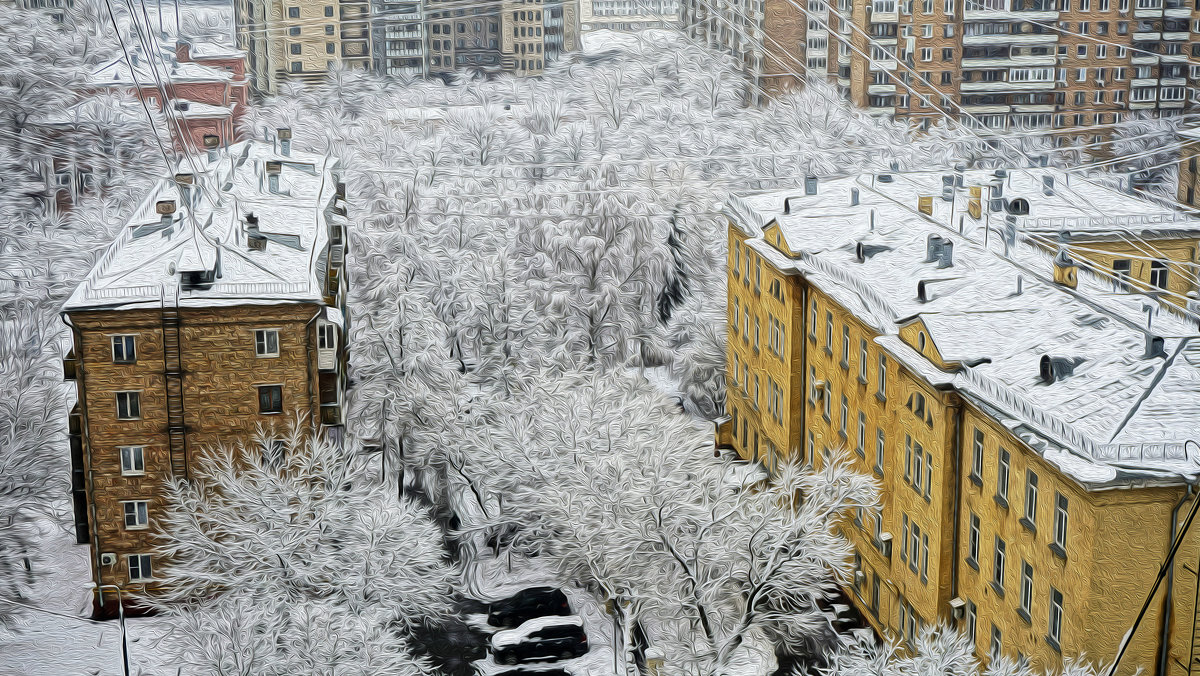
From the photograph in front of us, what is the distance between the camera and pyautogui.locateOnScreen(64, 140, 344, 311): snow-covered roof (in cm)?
2145

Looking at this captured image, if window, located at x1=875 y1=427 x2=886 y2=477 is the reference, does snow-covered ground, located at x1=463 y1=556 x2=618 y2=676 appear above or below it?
below

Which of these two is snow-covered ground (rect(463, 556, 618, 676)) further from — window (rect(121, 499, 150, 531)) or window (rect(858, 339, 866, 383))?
window (rect(858, 339, 866, 383))

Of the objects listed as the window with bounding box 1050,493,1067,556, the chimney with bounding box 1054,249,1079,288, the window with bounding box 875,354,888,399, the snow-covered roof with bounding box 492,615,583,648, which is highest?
the chimney with bounding box 1054,249,1079,288

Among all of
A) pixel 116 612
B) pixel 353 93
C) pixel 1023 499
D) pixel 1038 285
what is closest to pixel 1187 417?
pixel 1023 499

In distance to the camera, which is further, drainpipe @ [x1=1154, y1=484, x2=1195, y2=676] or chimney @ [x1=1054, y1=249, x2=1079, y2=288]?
chimney @ [x1=1054, y1=249, x2=1079, y2=288]

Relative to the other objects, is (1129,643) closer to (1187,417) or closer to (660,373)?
(1187,417)

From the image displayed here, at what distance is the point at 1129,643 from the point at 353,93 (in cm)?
4378

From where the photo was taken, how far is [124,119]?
36.6m

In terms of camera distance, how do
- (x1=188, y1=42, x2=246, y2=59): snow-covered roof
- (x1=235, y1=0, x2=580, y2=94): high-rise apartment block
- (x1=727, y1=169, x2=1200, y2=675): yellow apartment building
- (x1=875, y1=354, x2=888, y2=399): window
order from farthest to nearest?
(x1=235, y1=0, x2=580, y2=94): high-rise apartment block, (x1=188, y1=42, x2=246, y2=59): snow-covered roof, (x1=875, y1=354, x2=888, y2=399): window, (x1=727, y1=169, x2=1200, y2=675): yellow apartment building

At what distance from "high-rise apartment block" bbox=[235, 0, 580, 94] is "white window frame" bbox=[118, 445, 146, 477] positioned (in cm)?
3216

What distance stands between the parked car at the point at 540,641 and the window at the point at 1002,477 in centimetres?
839

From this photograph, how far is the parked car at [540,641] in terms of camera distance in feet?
72.6

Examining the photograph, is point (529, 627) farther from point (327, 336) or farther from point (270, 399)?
point (327, 336)

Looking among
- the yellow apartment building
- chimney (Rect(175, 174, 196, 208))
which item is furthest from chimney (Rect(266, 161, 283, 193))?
the yellow apartment building
